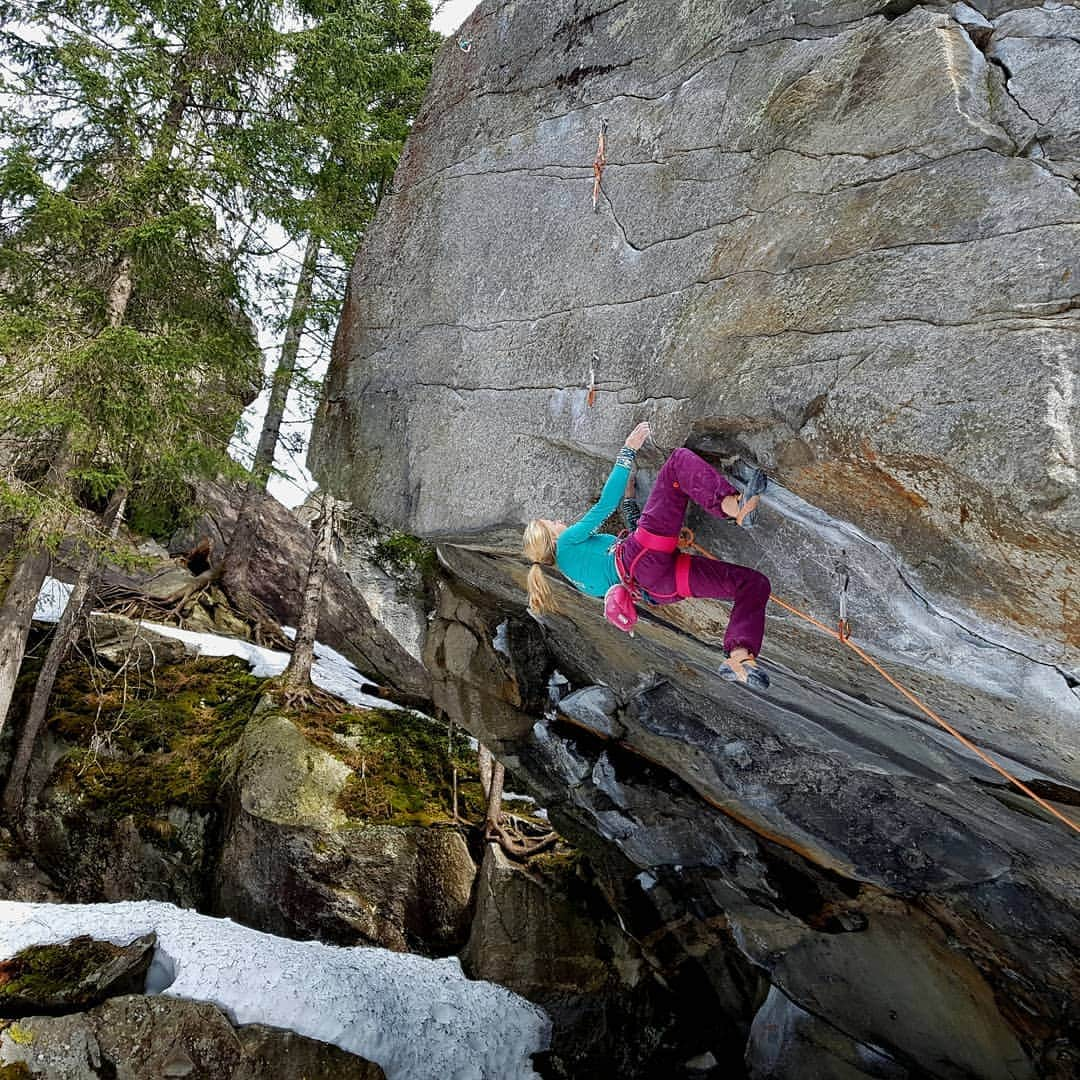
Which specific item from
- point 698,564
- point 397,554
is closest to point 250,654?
point 397,554

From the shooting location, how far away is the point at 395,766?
31.1ft

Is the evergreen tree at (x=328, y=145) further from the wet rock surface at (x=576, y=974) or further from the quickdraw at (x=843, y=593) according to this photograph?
the quickdraw at (x=843, y=593)

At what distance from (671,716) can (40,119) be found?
28.9ft

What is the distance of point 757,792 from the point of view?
6863mm

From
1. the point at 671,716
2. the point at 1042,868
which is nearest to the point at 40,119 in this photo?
the point at 671,716

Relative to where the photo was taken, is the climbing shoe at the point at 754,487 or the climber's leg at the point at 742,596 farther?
the climber's leg at the point at 742,596

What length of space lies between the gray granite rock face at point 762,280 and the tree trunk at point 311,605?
3.78m

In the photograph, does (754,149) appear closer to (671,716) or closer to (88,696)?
(671,716)

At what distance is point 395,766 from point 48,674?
3.98 m

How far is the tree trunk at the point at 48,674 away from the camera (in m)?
9.06

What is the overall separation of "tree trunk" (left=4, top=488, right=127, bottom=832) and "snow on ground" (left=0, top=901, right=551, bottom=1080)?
7.00ft

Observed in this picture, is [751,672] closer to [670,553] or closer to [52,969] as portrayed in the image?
[670,553]

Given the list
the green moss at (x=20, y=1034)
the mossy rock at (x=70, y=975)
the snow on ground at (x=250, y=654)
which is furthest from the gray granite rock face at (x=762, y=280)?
the snow on ground at (x=250, y=654)

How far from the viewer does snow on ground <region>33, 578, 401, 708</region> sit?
11.1 meters
